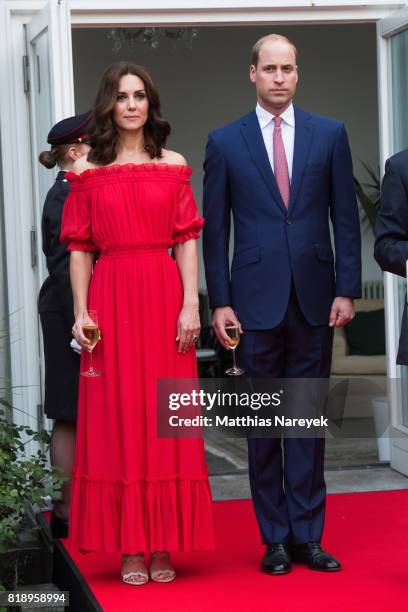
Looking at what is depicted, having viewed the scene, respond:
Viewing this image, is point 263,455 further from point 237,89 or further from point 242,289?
A: point 237,89

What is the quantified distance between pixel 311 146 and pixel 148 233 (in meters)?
0.61

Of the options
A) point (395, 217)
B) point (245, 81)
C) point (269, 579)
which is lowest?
point (269, 579)

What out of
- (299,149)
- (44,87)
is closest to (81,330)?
(299,149)

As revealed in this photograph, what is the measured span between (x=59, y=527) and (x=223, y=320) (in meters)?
1.27

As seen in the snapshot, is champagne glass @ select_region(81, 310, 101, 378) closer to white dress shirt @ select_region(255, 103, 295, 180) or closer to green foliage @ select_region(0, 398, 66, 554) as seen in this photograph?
green foliage @ select_region(0, 398, 66, 554)

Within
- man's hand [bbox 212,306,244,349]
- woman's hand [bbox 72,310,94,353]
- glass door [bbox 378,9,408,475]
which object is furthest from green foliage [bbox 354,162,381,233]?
woman's hand [bbox 72,310,94,353]

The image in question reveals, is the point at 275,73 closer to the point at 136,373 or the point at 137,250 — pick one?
the point at 137,250

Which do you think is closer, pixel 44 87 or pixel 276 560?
pixel 276 560

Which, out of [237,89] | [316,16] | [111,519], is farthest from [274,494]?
[237,89]

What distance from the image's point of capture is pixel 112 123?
3.78 m

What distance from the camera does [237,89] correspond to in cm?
1090

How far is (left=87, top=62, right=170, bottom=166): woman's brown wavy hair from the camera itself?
12.3 feet

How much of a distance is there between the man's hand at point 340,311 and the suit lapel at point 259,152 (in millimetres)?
347

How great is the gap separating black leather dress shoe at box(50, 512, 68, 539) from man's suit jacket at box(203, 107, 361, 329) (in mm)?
1222
